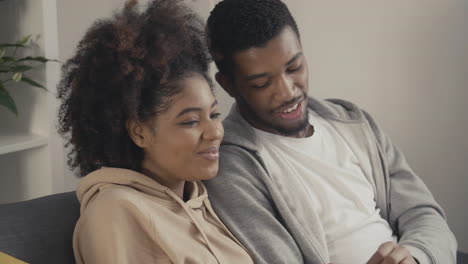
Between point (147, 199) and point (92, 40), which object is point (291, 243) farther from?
point (92, 40)

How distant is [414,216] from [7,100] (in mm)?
1140

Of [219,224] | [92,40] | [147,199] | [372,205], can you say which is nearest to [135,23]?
[92,40]

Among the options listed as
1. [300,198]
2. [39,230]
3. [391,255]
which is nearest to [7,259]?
[39,230]

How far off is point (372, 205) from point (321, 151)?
0.17m

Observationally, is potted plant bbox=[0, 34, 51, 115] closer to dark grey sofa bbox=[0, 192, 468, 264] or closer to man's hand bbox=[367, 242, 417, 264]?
dark grey sofa bbox=[0, 192, 468, 264]

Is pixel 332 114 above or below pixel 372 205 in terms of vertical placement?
above

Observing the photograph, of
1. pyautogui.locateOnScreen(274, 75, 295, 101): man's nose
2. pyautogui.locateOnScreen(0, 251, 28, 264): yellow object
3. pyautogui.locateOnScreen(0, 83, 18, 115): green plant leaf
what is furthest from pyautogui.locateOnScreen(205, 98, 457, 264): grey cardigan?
pyautogui.locateOnScreen(0, 83, 18, 115): green plant leaf

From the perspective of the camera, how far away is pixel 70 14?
90.3 inches

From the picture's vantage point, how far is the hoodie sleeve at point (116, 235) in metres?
1.02

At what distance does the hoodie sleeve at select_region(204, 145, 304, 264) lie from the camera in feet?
4.12

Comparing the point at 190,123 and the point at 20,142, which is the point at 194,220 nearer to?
the point at 190,123

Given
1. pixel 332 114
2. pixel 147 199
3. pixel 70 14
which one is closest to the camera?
pixel 147 199

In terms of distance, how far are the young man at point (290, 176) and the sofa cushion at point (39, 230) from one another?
0.31 metres

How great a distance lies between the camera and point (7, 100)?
1773mm
